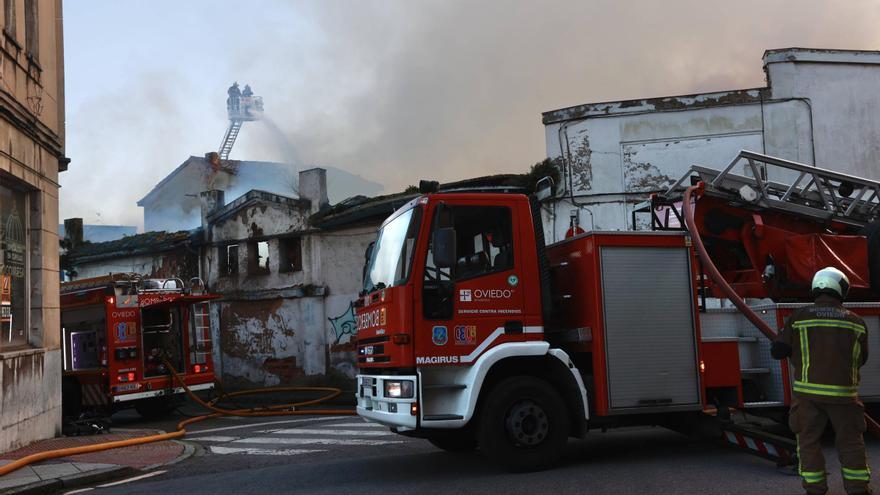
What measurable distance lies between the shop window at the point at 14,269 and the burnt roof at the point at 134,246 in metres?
12.6

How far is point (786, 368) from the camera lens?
25.5 feet

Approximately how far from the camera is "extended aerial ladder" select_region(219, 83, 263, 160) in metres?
50.4

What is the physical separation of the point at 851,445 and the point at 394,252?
4.05m

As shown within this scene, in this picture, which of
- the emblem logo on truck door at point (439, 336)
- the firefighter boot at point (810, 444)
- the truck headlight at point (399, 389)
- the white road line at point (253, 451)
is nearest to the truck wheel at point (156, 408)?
the white road line at point (253, 451)

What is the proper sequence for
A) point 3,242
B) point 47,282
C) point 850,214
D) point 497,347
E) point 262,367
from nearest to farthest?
point 497,347 → point 850,214 → point 3,242 → point 47,282 → point 262,367

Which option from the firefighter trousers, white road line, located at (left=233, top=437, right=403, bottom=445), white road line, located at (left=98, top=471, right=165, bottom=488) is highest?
the firefighter trousers

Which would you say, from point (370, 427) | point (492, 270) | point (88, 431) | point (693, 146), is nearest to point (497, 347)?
point (492, 270)

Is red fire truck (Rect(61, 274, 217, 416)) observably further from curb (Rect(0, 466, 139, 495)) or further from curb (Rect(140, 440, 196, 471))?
curb (Rect(0, 466, 139, 495))

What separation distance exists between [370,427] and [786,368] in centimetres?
670

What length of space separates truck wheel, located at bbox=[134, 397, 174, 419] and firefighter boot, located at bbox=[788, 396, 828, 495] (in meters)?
12.8

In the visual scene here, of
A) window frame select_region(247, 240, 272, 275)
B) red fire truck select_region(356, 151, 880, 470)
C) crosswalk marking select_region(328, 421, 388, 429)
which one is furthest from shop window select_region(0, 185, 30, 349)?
window frame select_region(247, 240, 272, 275)

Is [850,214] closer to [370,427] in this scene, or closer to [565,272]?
[565,272]

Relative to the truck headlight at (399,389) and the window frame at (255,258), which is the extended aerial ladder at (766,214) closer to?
the truck headlight at (399,389)

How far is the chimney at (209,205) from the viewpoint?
23.9 meters
